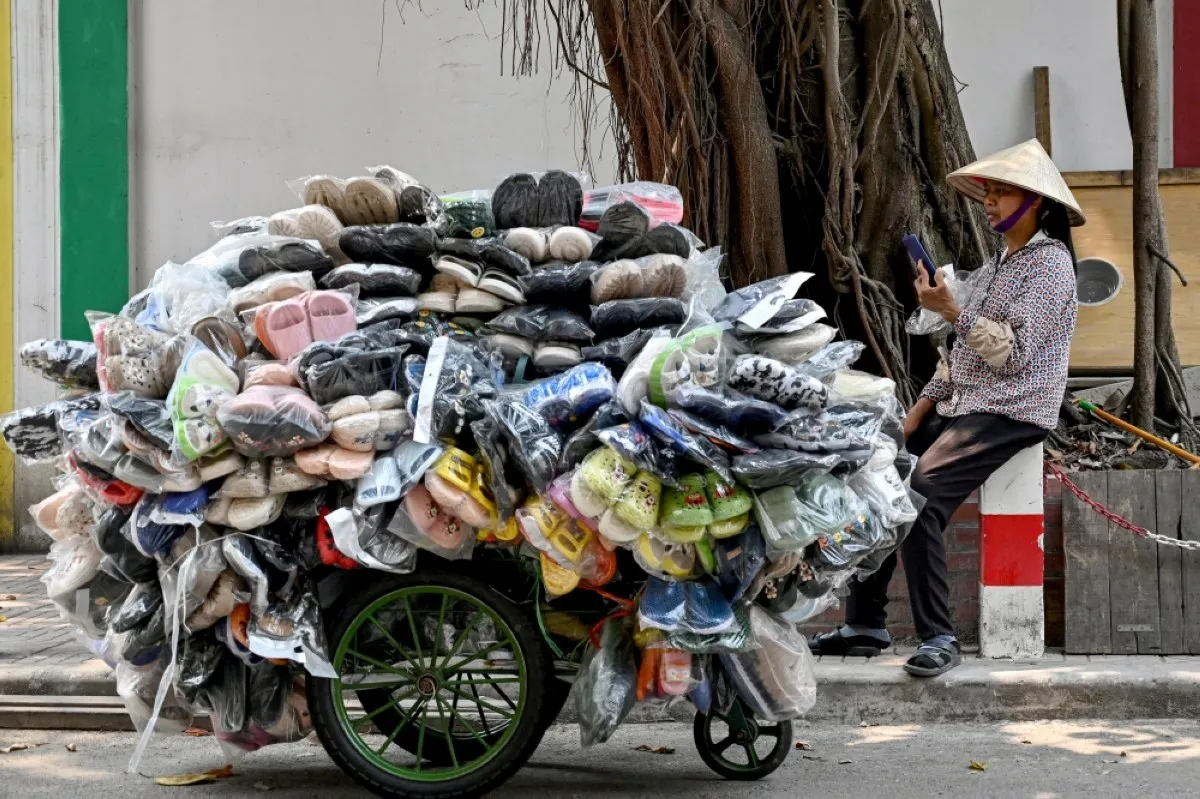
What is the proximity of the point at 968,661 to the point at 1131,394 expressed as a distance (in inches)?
76.0

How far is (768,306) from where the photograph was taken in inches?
146

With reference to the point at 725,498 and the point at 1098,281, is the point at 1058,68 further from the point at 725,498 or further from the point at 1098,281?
the point at 725,498

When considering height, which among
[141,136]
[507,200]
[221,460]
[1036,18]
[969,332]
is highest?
[1036,18]

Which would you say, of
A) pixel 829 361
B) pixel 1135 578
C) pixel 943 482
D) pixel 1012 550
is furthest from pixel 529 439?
pixel 1135 578

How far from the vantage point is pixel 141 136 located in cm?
822

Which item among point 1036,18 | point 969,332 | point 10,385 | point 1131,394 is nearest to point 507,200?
point 969,332

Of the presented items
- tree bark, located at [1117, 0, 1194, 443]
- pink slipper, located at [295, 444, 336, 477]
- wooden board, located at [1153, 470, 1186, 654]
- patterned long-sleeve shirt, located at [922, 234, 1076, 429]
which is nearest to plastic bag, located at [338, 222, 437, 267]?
pink slipper, located at [295, 444, 336, 477]

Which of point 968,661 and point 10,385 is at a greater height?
point 10,385

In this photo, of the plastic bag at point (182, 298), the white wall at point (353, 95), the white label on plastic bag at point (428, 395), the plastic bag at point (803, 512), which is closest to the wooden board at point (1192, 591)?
the plastic bag at point (803, 512)

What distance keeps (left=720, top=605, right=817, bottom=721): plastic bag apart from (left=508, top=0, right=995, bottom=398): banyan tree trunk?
252cm

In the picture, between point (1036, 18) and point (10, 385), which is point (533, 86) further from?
point (10, 385)

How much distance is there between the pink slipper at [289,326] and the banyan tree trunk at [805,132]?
7.84ft

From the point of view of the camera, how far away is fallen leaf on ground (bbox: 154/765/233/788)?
4094mm

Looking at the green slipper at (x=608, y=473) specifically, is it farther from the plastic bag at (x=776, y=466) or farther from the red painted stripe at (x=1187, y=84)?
the red painted stripe at (x=1187, y=84)
